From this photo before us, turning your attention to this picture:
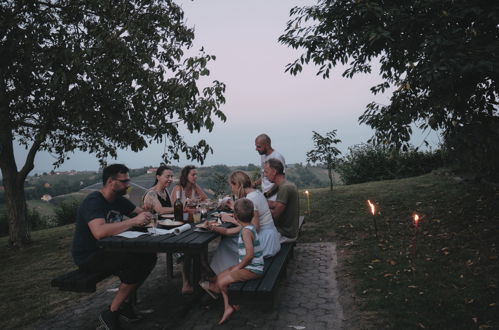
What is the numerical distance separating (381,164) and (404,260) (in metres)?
11.9

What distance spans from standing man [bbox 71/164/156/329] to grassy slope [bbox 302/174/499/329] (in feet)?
9.78

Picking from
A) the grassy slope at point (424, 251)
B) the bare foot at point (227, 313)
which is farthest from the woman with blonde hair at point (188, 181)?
the grassy slope at point (424, 251)

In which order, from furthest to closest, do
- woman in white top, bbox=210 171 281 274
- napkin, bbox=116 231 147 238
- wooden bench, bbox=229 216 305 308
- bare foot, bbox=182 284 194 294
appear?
bare foot, bbox=182 284 194 294, woman in white top, bbox=210 171 281 274, napkin, bbox=116 231 147 238, wooden bench, bbox=229 216 305 308

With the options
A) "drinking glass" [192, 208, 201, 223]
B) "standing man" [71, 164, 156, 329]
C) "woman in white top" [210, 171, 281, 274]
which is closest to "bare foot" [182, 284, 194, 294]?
"woman in white top" [210, 171, 281, 274]

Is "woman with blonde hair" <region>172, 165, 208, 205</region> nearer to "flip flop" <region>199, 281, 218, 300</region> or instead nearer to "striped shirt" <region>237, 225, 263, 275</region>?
"flip flop" <region>199, 281, 218, 300</region>

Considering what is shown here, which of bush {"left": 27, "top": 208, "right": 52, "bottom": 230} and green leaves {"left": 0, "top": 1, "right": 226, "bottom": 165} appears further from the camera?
bush {"left": 27, "top": 208, "right": 52, "bottom": 230}

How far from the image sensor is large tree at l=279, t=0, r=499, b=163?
472 centimetres

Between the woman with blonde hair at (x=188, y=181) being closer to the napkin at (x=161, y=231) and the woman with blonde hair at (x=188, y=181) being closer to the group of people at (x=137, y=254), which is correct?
the group of people at (x=137, y=254)

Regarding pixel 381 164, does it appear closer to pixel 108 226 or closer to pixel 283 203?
pixel 283 203

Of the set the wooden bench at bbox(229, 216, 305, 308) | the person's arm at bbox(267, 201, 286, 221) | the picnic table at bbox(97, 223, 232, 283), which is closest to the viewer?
the wooden bench at bbox(229, 216, 305, 308)

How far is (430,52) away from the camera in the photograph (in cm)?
497

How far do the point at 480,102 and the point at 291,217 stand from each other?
365 centimetres

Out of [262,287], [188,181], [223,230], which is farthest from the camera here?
[188,181]

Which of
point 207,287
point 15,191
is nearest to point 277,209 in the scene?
point 207,287
